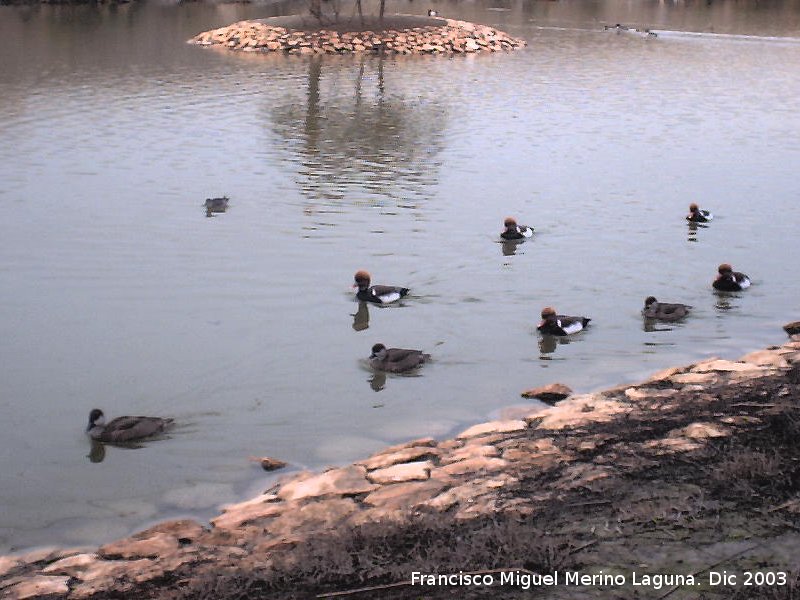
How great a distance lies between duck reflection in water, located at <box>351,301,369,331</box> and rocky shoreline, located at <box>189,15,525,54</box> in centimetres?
3586

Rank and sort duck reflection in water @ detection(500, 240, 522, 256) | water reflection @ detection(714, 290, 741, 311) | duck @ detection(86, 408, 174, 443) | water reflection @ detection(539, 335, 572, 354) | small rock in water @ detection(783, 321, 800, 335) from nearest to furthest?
duck @ detection(86, 408, 174, 443) < water reflection @ detection(539, 335, 572, 354) < small rock in water @ detection(783, 321, 800, 335) < water reflection @ detection(714, 290, 741, 311) < duck reflection in water @ detection(500, 240, 522, 256)

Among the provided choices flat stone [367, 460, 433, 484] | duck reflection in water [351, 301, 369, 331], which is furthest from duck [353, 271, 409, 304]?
flat stone [367, 460, 433, 484]

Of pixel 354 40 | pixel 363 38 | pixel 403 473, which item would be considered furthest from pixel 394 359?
pixel 363 38

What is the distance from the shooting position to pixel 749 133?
2791cm

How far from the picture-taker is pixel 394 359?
11.8 metres

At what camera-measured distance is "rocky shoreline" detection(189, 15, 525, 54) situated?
48625 millimetres

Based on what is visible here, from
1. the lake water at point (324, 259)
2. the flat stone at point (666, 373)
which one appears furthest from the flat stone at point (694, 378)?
the lake water at point (324, 259)

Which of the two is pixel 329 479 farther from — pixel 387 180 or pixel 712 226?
pixel 387 180

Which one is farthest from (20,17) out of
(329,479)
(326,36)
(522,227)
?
(329,479)

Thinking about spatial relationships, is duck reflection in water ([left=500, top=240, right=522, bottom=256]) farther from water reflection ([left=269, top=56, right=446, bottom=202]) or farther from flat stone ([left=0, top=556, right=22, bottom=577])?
flat stone ([left=0, top=556, right=22, bottom=577])

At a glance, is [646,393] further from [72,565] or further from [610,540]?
[72,565]

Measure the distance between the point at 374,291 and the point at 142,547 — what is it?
22.0ft

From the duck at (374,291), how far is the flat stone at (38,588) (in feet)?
23.6

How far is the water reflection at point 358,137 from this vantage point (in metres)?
21.7
